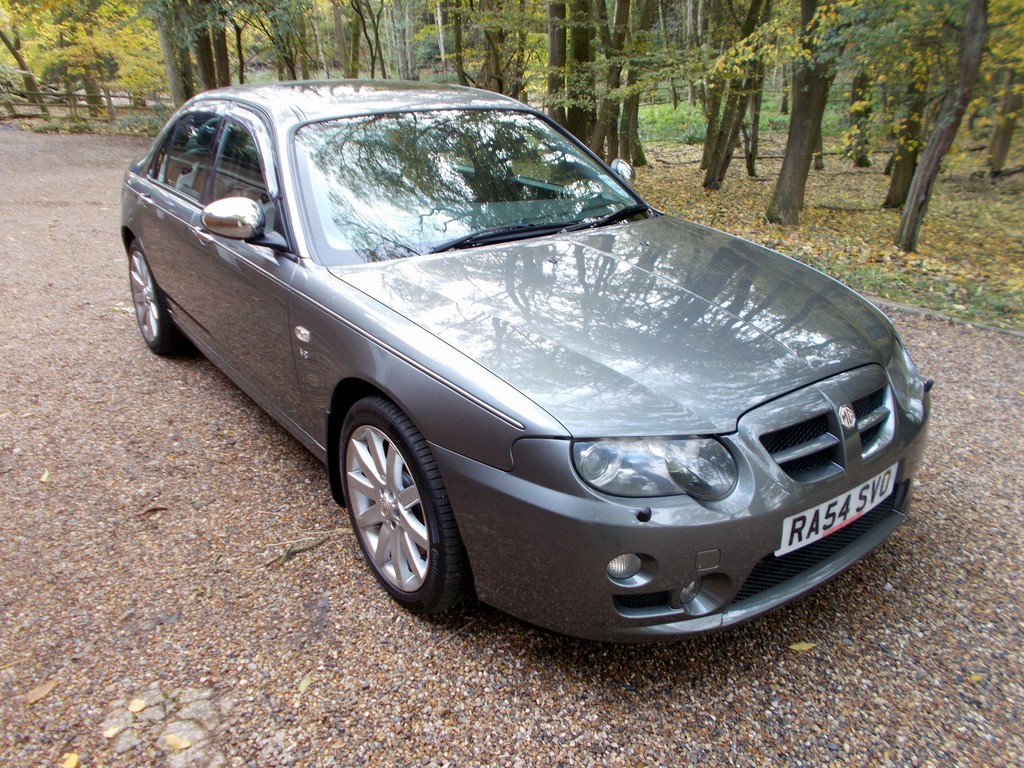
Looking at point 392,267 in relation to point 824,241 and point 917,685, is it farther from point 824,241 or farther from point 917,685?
point 824,241

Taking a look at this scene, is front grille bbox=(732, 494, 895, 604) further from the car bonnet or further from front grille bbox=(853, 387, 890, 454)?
the car bonnet

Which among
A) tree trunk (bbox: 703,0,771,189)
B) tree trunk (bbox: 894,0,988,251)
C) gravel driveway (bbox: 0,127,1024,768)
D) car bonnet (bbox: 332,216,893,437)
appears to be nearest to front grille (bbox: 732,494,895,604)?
gravel driveway (bbox: 0,127,1024,768)

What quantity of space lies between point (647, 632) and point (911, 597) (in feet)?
3.77

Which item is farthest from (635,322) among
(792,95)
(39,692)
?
(792,95)

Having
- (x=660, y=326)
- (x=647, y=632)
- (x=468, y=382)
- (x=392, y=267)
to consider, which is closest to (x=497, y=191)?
(x=392, y=267)

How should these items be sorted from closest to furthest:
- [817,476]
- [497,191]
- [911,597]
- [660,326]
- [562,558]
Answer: [562,558]
[817,476]
[660,326]
[911,597]
[497,191]

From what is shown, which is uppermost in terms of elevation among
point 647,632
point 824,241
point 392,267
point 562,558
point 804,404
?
point 392,267

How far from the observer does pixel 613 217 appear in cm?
332

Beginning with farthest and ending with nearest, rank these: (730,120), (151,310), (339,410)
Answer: (730,120) → (151,310) → (339,410)

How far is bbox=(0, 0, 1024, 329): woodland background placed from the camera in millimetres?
7664

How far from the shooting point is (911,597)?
2.55m

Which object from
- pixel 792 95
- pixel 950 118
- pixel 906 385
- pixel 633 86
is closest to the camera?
pixel 906 385

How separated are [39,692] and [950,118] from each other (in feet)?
27.8

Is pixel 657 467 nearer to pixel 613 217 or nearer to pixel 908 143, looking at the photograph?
pixel 613 217
